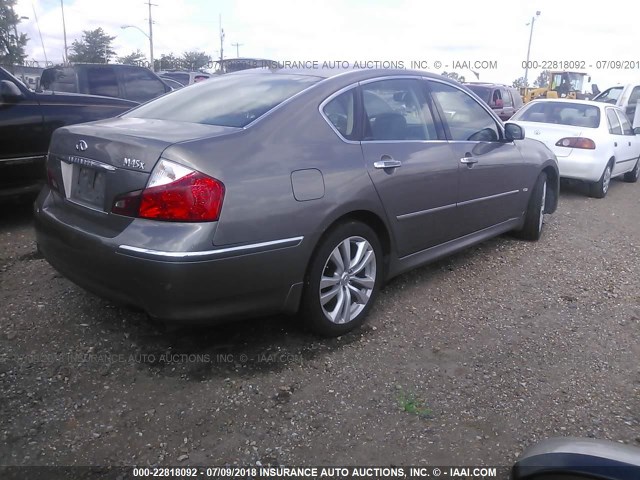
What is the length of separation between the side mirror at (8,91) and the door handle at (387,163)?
12.4 feet

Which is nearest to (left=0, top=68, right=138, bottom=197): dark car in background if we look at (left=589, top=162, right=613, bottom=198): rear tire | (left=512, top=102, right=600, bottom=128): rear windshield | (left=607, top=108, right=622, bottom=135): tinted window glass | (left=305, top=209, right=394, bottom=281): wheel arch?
(left=305, top=209, right=394, bottom=281): wheel arch

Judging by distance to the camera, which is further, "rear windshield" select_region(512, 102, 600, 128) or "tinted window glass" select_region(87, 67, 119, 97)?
"tinted window glass" select_region(87, 67, 119, 97)

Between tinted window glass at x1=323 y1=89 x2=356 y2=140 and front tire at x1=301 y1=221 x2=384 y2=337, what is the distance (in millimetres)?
555

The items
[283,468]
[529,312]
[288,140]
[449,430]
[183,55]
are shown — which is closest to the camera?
[283,468]

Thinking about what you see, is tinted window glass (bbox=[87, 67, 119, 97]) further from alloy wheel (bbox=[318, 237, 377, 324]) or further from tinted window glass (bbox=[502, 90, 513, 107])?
tinted window glass (bbox=[502, 90, 513, 107])

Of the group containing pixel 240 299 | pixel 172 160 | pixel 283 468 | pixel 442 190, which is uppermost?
pixel 172 160

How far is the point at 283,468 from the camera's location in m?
2.31

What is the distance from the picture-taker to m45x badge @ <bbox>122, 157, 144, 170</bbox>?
8.74 feet

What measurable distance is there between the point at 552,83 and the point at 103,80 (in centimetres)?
2369

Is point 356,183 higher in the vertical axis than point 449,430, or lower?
higher

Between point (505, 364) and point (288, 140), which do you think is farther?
point (505, 364)

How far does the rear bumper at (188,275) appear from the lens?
2.58 meters

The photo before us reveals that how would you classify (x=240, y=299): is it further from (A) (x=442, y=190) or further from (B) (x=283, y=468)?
(A) (x=442, y=190)

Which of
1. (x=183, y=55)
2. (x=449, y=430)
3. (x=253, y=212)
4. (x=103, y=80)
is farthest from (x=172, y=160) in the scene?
(x=183, y=55)
